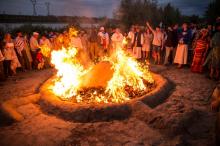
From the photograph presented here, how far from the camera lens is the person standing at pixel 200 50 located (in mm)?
10398

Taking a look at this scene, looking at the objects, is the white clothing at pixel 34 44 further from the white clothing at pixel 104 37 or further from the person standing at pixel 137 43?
the person standing at pixel 137 43

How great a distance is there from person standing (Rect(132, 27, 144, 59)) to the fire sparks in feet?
15.3

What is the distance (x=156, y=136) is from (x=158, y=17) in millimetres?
30630

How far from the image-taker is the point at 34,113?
6.88 meters

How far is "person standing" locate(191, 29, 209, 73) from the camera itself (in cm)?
1040

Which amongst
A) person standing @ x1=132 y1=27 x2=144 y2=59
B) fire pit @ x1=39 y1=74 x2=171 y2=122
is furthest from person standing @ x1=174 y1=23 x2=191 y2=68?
fire pit @ x1=39 y1=74 x2=171 y2=122

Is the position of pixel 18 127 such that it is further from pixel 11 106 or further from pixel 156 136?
pixel 156 136

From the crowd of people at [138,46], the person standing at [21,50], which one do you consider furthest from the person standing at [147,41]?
the person standing at [21,50]

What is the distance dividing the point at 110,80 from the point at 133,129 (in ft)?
8.90

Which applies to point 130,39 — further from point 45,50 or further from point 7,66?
point 7,66

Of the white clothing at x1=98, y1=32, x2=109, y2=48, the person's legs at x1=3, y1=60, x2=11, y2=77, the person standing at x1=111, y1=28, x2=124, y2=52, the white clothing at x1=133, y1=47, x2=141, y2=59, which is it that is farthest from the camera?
the white clothing at x1=98, y1=32, x2=109, y2=48

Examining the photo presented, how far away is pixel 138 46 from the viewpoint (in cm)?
1417

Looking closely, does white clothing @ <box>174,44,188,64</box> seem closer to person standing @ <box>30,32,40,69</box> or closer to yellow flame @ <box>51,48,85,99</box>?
yellow flame @ <box>51,48,85,99</box>

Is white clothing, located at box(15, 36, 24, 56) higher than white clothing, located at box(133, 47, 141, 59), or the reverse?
white clothing, located at box(15, 36, 24, 56)
